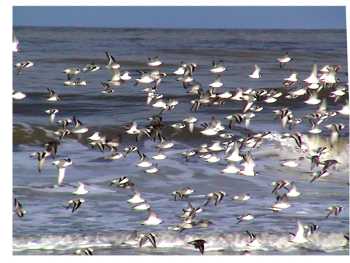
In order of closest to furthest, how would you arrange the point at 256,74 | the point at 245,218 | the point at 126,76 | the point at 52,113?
the point at 245,218 → the point at 52,113 → the point at 126,76 → the point at 256,74

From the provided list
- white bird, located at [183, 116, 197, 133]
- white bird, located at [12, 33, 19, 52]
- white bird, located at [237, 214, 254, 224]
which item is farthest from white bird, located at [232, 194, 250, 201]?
white bird, located at [12, 33, 19, 52]

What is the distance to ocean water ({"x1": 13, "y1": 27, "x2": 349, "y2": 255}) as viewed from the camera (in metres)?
7.52

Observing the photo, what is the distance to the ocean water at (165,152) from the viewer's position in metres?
7.52

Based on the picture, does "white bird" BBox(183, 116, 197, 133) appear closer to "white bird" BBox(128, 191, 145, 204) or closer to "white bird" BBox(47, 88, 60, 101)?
"white bird" BBox(128, 191, 145, 204)

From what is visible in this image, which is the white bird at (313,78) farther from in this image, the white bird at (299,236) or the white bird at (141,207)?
the white bird at (141,207)

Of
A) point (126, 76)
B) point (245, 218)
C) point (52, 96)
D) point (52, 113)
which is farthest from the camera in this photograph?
point (126, 76)

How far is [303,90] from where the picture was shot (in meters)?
8.43

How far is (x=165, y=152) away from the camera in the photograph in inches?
322

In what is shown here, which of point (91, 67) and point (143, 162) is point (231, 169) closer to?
point (143, 162)

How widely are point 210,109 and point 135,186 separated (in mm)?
1188

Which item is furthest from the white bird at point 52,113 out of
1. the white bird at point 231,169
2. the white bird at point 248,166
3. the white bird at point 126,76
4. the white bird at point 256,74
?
the white bird at point 256,74

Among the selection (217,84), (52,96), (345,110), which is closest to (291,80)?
(217,84)
